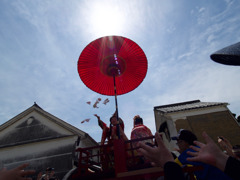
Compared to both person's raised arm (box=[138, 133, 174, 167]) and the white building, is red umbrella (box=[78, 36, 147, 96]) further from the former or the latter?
the white building

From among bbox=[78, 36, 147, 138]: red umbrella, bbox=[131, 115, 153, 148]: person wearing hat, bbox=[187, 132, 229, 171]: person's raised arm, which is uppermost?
bbox=[78, 36, 147, 138]: red umbrella

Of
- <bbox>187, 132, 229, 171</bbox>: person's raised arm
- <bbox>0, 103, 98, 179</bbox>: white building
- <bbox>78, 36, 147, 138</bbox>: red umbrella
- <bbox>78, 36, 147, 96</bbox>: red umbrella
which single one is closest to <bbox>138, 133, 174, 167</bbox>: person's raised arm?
<bbox>187, 132, 229, 171</bbox>: person's raised arm

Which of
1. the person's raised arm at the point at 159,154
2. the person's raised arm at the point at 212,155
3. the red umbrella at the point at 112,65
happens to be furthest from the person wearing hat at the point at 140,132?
the person's raised arm at the point at 212,155

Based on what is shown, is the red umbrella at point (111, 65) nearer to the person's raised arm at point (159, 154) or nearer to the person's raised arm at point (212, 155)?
the person's raised arm at point (159, 154)

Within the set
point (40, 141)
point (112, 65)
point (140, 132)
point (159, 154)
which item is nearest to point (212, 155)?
point (159, 154)

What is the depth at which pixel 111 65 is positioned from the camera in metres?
4.01

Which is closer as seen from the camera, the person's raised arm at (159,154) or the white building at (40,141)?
the person's raised arm at (159,154)

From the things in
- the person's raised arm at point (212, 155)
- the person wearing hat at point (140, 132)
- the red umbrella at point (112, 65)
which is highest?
the red umbrella at point (112, 65)

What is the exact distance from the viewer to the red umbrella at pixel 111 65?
3914 mm

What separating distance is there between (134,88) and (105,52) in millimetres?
1380

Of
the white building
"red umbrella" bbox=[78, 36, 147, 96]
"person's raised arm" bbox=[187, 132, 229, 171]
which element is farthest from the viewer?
the white building

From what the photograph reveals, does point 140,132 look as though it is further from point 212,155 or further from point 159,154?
point 212,155

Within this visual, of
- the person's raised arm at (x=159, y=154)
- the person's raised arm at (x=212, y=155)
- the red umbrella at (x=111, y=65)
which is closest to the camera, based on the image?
the person's raised arm at (x=212, y=155)

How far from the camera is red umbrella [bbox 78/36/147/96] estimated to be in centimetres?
391
